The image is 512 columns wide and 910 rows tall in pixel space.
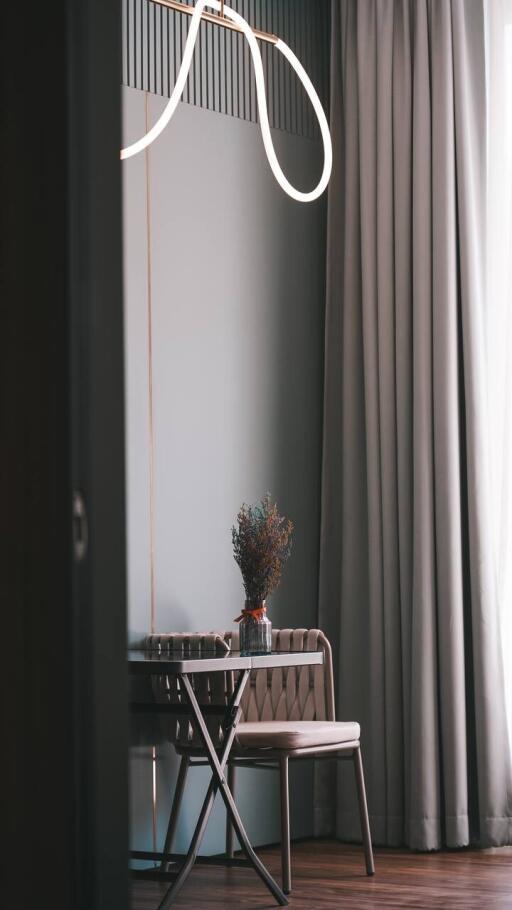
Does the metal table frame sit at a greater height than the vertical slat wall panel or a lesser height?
lesser

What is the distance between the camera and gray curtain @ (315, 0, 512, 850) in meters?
4.47

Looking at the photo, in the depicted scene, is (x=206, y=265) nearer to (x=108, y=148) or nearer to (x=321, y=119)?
(x=321, y=119)

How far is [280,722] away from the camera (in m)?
4.20

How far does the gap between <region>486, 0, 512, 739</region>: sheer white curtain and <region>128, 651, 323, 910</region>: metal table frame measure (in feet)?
3.55

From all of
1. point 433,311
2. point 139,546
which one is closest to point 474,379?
point 433,311

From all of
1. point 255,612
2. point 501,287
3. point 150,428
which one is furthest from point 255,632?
point 501,287

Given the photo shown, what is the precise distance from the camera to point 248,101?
16.1ft

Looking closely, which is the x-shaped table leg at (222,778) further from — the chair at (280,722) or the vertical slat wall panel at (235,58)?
the vertical slat wall panel at (235,58)

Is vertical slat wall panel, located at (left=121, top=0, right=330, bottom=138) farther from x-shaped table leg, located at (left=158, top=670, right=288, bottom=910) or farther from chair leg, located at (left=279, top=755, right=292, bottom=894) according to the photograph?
chair leg, located at (left=279, top=755, right=292, bottom=894)

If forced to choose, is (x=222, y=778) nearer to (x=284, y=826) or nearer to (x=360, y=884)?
(x=284, y=826)

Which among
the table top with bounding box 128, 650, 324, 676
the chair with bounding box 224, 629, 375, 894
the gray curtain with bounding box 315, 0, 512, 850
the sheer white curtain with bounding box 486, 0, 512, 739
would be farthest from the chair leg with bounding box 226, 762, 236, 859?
the sheer white curtain with bounding box 486, 0, 512, 739

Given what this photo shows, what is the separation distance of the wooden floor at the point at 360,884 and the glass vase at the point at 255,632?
75 centimetres

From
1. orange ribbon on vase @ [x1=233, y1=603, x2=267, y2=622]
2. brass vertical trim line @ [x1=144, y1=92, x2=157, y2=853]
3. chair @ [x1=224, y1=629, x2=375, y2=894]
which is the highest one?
brass vertical trim line @ [x1=144, y1=92, x2=157, y2=853]

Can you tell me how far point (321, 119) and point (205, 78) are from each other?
6.18 feet
